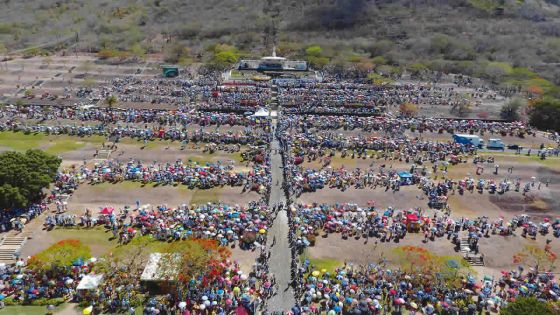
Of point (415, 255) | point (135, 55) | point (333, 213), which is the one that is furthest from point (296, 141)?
point (135, 55)

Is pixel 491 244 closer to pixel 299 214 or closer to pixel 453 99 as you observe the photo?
pixel 299 214

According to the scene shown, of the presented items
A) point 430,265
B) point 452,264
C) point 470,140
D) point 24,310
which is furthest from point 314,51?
point 24,310

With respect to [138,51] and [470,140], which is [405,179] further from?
[138,51]

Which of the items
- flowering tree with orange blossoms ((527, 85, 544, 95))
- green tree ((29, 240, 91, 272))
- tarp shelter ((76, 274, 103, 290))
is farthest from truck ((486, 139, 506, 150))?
green tree ((29, 240, 91, 272))

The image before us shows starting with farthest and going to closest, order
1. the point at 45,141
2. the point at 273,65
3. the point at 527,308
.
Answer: the point at 273,65
the point at 45,141
the point at 527,308

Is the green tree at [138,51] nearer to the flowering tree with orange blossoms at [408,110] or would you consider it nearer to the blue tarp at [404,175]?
the flowering tree with orange blossoms at [408,110]

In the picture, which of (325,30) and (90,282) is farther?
(325,30)

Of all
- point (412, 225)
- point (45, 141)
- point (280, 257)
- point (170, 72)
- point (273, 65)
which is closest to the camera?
point (280, 257)
